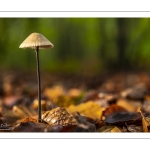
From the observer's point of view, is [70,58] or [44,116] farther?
Answer: [70,58]

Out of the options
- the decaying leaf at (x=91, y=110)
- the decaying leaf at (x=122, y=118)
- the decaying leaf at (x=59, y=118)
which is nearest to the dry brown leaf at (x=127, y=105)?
the decaying leaf at (x=91, y=110)

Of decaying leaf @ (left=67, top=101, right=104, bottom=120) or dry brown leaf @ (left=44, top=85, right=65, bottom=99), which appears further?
dry brown leaf @ (left=44, top=85, right=65, bottom=99)

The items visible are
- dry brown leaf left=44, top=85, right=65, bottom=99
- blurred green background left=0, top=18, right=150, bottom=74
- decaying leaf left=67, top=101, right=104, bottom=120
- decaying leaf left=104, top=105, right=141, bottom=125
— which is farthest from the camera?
blurred green background left=0, top=18, right=150, bottom=74

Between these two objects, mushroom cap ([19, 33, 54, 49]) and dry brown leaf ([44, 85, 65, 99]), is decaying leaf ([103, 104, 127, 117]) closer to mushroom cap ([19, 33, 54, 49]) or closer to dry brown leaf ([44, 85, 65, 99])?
mushroom cap ([19, 33, 54, 49])

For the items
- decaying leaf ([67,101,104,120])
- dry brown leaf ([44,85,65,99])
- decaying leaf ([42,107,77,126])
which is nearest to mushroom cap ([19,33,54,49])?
decaying leaf ([42,107,77,126])

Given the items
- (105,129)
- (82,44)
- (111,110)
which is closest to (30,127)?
(105,129)

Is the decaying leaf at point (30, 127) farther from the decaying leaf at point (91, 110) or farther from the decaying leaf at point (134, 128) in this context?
the decaying leaf at point (91, 110)

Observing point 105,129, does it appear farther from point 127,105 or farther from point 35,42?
point 127,105
